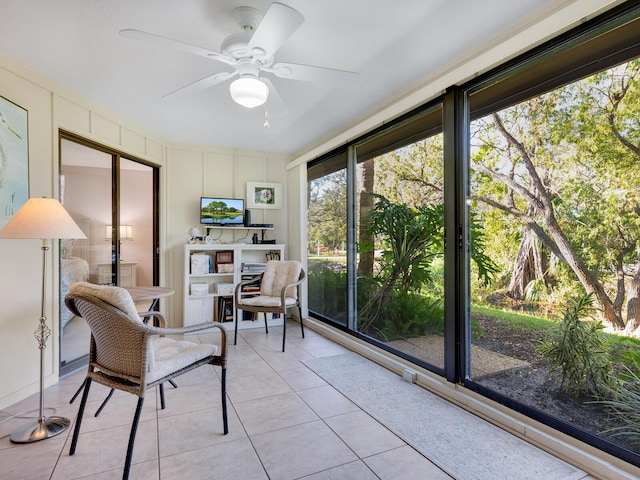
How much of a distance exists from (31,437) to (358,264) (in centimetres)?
289

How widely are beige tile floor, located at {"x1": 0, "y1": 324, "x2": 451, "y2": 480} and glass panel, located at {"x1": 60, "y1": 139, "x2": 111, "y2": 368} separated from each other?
515 mm

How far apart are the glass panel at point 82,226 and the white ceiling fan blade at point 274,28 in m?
2.31

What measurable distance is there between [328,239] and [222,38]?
8.55 feet

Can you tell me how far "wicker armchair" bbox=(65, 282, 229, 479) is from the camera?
1.66 meters

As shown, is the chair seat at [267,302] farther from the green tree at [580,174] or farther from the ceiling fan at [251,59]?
the green tree at [580,174]

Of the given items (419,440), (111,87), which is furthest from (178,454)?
(111,87)

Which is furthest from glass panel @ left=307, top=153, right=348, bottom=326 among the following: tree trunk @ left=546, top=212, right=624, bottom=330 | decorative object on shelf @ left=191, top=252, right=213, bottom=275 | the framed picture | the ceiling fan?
tree trunk @ left=546, top=212, right=624, bottom=330

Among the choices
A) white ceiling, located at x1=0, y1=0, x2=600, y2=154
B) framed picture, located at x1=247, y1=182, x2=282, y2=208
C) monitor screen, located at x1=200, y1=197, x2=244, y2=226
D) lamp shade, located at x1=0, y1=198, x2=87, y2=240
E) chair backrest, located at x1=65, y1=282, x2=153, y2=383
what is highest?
white ceiling, located at x1=0, y1=0, x2=600, y2=154

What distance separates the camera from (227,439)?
77.0 inches

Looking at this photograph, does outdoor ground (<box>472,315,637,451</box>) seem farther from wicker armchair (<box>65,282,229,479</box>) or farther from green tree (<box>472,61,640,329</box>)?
wicker armchair (<box>65,282,229,479</box>)

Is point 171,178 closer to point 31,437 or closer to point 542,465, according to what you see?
point 31,437

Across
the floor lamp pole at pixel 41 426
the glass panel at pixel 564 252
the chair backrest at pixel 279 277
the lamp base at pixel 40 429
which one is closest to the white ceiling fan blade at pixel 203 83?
the floor lamp pole at pixel 41 426

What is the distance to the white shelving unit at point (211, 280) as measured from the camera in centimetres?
429

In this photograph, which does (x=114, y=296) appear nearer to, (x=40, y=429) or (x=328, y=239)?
(x=40, y=429)
